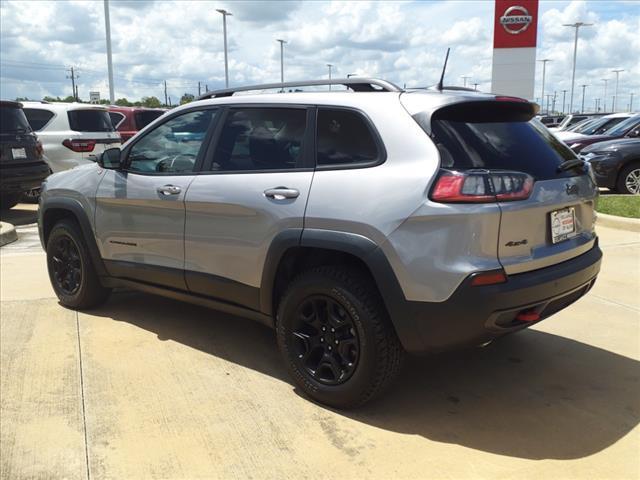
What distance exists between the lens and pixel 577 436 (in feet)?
10.1

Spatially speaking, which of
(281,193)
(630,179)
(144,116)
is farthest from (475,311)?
(144,116)

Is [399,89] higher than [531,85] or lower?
lower

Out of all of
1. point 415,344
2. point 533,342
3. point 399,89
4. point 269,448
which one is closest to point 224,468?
point 269,448

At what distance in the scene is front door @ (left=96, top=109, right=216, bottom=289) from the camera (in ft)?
13.4

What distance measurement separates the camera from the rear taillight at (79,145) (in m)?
11.2

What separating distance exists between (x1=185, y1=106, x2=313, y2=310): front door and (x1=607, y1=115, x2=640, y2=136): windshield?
1161 centimetres

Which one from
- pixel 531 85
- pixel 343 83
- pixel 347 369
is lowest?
pixel 347 369

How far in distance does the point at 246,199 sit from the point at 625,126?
12.1 m

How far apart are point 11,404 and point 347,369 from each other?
197cm

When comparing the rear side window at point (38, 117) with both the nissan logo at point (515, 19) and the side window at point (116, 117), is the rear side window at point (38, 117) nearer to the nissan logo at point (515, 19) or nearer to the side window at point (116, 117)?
the side window at point (116, 117)

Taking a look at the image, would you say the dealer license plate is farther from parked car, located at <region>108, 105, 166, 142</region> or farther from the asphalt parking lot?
parked car, located at <region>108, 105, 166, 142</region>

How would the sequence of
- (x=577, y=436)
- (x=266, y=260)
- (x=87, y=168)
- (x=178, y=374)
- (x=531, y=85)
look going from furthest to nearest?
1. (x=531, y=85)
2. (x=87, y=168)
3. (x=178, y=374)
4. (x=266, y=260)
5. (x=577, y=436)

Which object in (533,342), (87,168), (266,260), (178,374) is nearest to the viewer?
(266,260)

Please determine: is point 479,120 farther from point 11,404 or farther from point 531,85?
point 531,85
